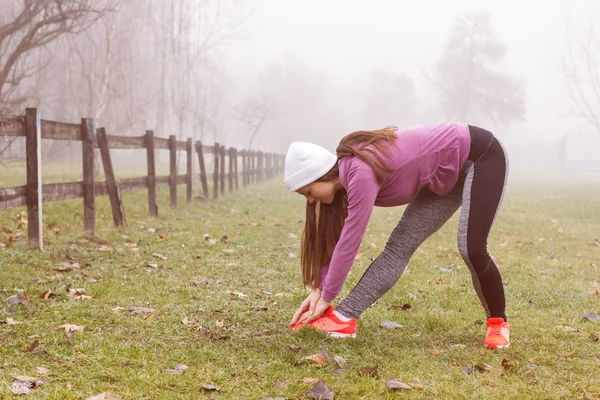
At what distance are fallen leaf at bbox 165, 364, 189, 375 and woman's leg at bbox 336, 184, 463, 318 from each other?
39.2 inches

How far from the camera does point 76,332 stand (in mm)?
3627

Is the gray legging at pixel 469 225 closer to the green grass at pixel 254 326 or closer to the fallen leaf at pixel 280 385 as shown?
the green grass at pixel 254 326

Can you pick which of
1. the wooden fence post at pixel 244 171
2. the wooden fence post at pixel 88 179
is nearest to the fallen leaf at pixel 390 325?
the wooden fence post at pixel 88 179

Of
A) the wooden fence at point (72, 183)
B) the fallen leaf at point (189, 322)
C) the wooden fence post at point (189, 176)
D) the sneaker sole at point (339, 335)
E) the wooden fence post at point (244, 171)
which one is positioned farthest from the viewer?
the wooden fence post at point (244, 171)

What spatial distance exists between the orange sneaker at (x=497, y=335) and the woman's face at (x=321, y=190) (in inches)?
48.7

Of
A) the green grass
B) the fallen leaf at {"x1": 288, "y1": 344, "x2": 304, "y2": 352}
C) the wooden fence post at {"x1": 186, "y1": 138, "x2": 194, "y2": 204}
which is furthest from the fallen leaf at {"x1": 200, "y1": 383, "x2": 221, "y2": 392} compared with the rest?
the wooden fence post at {"x1": 186, "y1": 138, "x2": 194, "y2": 204}

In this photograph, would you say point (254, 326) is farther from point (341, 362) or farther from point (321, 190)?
point (321, 190)

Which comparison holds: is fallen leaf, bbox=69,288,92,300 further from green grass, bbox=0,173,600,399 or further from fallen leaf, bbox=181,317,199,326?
fallen leaf, bbox=181,317,199,326

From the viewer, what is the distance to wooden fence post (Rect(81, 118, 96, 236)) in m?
7.87

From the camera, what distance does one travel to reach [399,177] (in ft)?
10.8

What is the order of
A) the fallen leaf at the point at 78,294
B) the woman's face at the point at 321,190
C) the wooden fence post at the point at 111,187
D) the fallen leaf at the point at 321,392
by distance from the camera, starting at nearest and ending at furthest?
the fallen leaf at the point at 321,392 < the woman's face at the point at 321,190 < the fallen leaf at the point at 78,294 < the wooden fence post at the point at 111,187

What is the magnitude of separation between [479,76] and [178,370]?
53546 millimetres

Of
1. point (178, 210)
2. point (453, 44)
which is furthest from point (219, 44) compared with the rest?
point (178, 210)

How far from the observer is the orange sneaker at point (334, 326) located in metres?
3.61
